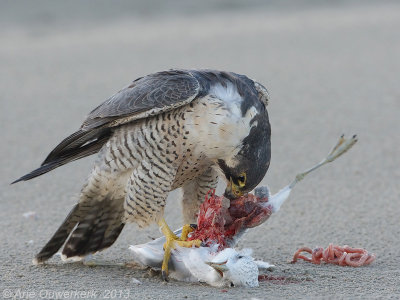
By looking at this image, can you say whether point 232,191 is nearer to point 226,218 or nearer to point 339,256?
point 226,218

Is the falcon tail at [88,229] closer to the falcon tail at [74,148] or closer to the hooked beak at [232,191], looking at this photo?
the falcon tail at [74,148]

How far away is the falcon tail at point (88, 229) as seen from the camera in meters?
5.52

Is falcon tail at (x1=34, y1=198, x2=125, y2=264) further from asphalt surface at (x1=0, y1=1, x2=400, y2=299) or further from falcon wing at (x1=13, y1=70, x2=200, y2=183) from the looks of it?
falcon wing at (x1=13, y1=70, x2=200, y2=183)

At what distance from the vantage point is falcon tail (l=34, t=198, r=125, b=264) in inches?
217

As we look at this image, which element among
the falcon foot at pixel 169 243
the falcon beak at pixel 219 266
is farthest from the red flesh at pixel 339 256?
the falcon beak at pixel 219 266

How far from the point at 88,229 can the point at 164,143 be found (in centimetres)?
93

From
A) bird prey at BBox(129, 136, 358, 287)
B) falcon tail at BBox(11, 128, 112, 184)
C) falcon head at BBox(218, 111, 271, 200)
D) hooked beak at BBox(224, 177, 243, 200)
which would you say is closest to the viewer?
bird prey at BBox(129, 136, 358, 287)

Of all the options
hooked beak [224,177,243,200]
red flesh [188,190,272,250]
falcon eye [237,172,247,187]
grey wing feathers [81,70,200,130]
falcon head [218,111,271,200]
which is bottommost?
red flesh [188,190,272,250]

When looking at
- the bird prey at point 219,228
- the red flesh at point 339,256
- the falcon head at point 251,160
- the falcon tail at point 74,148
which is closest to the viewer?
the bird prey at point 219,228

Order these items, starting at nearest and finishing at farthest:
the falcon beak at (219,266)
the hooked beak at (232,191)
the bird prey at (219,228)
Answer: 1. the falcon beak at (219,266)
2. the bird prey at (219,228)
3. the hooked beak at (232,191)

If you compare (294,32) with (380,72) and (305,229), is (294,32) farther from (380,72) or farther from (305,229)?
(305,229)

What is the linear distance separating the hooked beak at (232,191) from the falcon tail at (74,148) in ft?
3.00

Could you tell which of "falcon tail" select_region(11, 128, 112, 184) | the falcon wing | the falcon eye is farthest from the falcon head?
"falcon tail" select_region(11, 128, 112, 184)

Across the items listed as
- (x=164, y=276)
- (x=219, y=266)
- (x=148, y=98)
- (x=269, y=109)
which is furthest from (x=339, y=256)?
(x=269, y=109)
